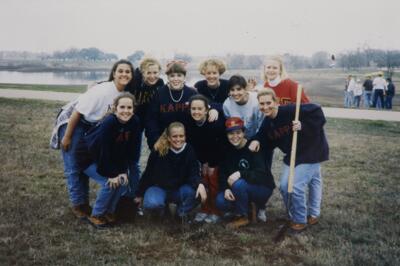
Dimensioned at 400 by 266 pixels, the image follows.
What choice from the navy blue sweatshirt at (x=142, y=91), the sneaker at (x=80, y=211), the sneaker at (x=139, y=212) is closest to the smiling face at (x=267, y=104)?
the navy blue sweatshirt at (x=142, y=91)

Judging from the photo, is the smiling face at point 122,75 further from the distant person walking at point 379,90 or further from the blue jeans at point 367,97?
the blue jeans at point 367,97

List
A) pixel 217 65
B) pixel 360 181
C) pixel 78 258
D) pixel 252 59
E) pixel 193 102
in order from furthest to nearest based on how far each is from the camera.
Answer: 1. pixel 252 59
2. pixel 360 181
3. pixel 217 65
4. pixel 193 102
5. pixel 78 258

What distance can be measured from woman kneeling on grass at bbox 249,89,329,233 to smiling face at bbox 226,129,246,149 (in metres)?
0.13

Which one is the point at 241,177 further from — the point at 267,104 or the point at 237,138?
the point at 267,104

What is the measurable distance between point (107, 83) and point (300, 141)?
2.28m

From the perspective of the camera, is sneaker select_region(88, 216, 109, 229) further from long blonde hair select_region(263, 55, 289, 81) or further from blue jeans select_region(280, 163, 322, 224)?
long blonde hair select_region(263, 55, 289, 81)

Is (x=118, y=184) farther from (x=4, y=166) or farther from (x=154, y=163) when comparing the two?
(x=4, y=166)

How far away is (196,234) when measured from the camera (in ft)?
15.2

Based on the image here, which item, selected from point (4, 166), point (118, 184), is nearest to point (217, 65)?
point (118, 184)

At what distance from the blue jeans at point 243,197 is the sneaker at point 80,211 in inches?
61.9

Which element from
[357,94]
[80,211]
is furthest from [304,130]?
[357,94]

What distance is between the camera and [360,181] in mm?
6785

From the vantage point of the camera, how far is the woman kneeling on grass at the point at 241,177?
191 inches

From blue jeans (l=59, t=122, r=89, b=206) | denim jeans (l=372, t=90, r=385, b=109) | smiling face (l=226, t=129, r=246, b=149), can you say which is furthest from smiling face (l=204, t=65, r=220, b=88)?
denim jeans (l=372, t=90, r=385, b=109)
